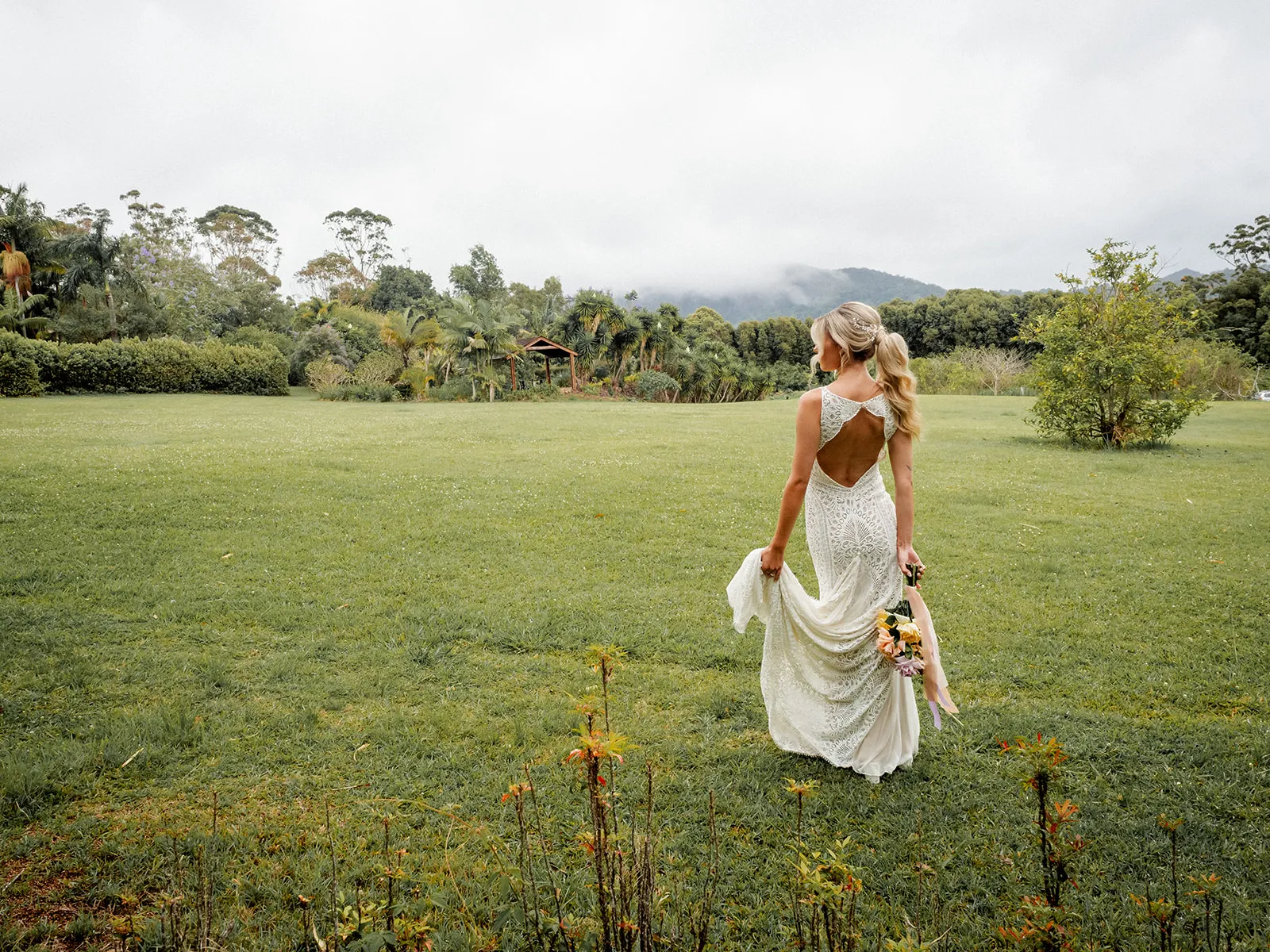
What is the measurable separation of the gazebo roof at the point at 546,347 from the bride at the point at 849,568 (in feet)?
125

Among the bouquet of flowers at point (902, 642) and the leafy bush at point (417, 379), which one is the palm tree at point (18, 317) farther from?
the bouquet of flowers at point (902, 642)

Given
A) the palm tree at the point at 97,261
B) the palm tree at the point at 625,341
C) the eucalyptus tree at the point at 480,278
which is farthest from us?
the eucalyptus tree at the point at 480,278

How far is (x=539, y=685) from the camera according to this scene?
477 centimetres

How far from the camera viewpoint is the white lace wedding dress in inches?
144

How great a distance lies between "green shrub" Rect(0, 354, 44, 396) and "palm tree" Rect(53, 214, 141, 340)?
1284 cm

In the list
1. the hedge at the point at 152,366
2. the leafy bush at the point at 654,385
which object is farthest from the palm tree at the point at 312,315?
the leafy bush at the point at 654,385

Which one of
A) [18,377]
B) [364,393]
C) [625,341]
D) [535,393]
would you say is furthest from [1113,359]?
[18,377]

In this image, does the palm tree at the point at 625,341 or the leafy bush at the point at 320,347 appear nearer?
the palm tree at the point at 625,341

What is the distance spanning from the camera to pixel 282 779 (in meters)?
3.65

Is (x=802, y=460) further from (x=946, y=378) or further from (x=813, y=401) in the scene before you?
(x=946, y=378)

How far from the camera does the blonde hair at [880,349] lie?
3.49 metres

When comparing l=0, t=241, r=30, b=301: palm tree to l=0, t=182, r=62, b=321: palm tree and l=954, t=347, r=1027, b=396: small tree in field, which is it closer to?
l=0, t=182, r=62, b=321: palm tree

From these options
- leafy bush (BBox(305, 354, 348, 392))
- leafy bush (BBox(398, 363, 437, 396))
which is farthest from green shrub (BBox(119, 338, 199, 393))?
leafy bush (BBox(398, 363, 437, 396))

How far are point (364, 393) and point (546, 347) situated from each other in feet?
36.8
